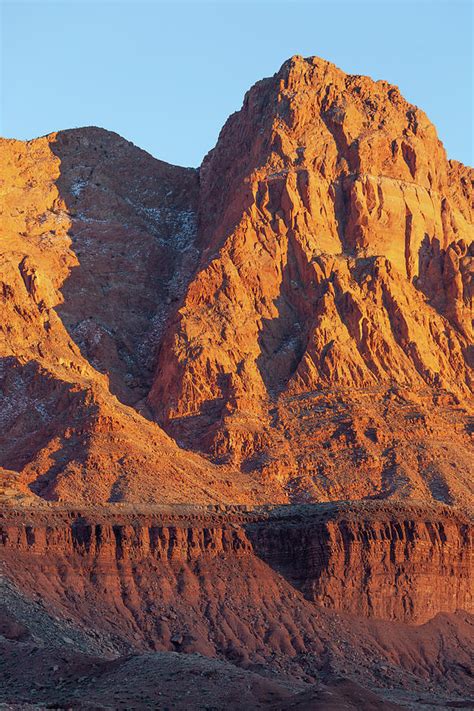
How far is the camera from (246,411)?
132m

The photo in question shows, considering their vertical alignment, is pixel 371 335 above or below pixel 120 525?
above

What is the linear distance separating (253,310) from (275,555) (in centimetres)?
4415

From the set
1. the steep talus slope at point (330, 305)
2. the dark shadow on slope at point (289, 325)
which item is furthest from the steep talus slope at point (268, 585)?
the dark shadow on slope at point (289, 325)

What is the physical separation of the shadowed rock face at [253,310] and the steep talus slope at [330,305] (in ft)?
0.50

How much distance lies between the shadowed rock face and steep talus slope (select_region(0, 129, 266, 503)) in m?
0.17

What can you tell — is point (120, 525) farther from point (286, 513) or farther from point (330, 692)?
point (330, 692)

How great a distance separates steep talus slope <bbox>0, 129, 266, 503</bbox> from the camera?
117 m

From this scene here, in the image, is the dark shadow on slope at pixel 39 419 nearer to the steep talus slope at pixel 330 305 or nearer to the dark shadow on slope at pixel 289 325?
the steep talus slope at pixel 330 305

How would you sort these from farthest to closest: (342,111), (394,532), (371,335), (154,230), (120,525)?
(154,230)
(342,111)
(371,335)
(394,532)
(120,525)

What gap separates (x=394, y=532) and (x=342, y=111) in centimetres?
5526

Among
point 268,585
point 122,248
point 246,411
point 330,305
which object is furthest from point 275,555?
point 122,248

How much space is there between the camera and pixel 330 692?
69.2 m

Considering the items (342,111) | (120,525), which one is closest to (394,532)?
(120,525)

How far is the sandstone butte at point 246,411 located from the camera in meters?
89.4
